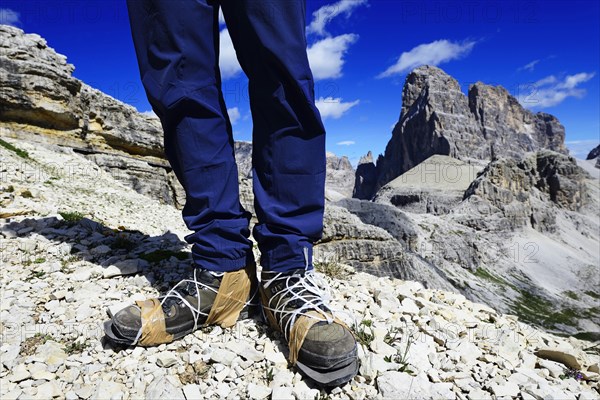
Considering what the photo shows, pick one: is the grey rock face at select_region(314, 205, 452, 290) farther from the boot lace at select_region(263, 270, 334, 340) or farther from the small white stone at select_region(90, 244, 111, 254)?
the boot lace at select_region(263, 270, 334, 340)

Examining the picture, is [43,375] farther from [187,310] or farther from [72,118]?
[72,118]

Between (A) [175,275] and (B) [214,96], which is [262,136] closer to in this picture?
(B) [214,96]

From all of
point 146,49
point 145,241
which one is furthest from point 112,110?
point 146,49

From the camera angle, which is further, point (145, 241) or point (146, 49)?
point (145, 241)

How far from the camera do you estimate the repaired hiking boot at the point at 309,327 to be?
7.64ft

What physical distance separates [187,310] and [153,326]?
28 cm

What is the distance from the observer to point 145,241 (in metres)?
5.47

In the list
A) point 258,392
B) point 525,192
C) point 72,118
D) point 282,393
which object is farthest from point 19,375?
point 525,192

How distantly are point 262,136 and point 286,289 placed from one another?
4.27ft

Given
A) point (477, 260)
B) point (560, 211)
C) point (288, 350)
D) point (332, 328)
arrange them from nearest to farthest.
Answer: point (332, 328)
point (288, 350)
point (477, 260)
point (560, 211)

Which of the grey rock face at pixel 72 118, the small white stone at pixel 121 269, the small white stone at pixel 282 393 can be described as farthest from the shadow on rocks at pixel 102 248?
the grey rock face at pixel 72 118

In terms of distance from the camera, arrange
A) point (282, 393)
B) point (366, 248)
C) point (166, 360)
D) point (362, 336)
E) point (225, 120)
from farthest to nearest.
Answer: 1. point (366, 248)
2. point (225, 120)
3. point (362, 336)
4. point (166, 360)
5. point (282, 393)

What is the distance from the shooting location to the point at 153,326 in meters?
2.69

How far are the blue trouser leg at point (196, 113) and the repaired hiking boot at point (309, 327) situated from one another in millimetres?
471
